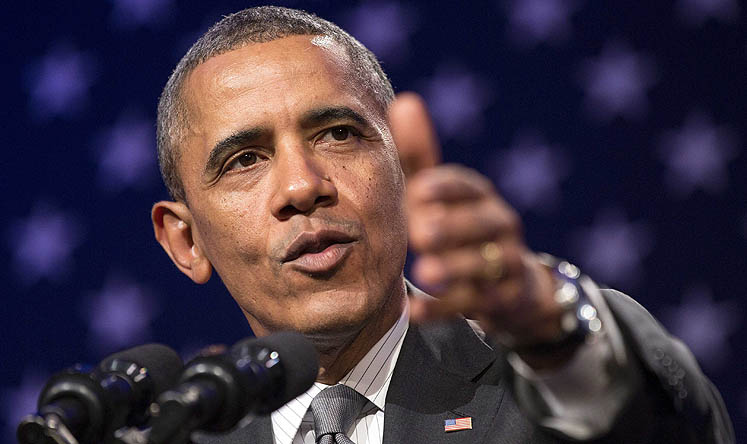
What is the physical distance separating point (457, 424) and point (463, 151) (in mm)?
1104

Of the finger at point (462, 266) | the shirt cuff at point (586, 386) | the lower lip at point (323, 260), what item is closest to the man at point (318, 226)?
the lower lip at point (323, 260)

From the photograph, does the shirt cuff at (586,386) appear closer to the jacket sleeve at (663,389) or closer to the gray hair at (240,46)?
the jacket sleeve at (663,389)

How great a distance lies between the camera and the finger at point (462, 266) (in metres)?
0.82

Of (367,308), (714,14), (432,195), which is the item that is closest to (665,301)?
(714,14)

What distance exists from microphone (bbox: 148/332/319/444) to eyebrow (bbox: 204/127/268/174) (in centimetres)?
65

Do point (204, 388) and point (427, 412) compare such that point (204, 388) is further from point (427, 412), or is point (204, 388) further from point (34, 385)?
point (34, 385)

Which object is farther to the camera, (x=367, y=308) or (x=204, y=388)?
(x=367, y=308)

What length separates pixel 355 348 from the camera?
168cm

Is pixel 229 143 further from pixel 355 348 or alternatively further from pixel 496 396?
A: pixel 496 396

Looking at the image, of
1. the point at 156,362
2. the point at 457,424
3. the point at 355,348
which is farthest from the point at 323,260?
the point at 156,362

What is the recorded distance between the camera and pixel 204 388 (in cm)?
88

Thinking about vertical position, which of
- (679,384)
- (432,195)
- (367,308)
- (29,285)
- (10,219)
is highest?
(432,195)

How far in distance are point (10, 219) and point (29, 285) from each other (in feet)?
0.71

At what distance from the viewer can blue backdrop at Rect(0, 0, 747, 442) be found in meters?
2.40
